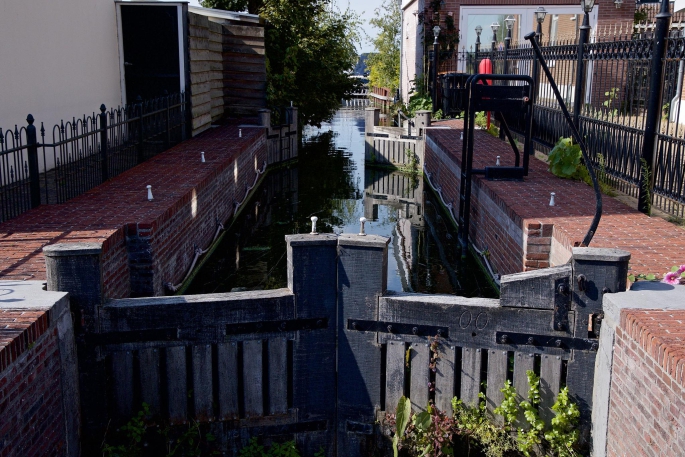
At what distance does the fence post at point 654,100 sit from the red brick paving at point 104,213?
5.14 meters

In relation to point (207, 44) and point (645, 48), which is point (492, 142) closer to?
point (645, 48)

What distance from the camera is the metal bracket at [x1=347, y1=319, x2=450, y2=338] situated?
4848 millimetres

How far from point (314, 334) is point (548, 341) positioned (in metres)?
1.54

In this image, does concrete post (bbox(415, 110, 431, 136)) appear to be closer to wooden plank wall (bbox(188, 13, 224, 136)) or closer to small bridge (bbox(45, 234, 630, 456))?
wooden plank wall (bbox(188, 13, 224, 136))

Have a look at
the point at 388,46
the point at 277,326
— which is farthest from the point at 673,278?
the point at 388,46

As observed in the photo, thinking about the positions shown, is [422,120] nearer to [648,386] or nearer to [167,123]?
[167,123]

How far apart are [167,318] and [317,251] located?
1077 millimetres

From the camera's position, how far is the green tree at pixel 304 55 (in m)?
19.9

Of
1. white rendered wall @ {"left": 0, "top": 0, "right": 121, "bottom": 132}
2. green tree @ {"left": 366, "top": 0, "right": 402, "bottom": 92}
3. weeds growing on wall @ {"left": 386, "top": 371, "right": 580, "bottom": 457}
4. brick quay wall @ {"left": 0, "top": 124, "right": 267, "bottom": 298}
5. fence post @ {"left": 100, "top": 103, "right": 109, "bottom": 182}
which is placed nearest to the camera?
weeds growing on wall @ {"left": 386, "top": 371, "right": 580, "bottom": 457}

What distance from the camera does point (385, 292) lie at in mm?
4926

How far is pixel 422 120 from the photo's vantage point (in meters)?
17.2

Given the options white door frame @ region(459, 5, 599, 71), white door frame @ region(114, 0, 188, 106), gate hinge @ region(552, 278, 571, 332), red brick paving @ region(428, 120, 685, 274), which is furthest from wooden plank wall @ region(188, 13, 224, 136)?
gate hinge @ region(552, 278, 571, 332)

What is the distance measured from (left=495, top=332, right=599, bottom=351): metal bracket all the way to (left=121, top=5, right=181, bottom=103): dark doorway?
11811mm

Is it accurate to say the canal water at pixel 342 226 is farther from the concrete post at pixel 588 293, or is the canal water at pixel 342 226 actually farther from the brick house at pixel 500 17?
the brick house at pixel 500 17
